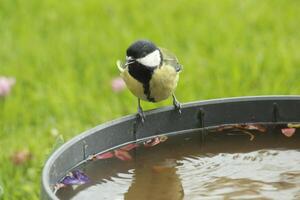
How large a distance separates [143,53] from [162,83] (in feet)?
0.59

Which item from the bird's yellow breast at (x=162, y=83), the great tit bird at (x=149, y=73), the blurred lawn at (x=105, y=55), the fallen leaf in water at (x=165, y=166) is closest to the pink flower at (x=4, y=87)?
the blurred lawn at (x=105, y=55)

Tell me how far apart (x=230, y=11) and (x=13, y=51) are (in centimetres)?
135

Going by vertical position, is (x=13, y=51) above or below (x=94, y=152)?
above

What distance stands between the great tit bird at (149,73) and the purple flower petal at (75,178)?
47 centimetres

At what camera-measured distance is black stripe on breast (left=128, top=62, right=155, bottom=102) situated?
244 centimetres

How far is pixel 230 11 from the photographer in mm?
4449

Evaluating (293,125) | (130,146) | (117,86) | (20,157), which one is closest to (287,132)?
(293,125)

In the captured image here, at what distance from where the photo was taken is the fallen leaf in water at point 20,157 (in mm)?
2898

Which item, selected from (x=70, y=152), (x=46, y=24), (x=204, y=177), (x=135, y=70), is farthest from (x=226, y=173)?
(x=46, y=24)

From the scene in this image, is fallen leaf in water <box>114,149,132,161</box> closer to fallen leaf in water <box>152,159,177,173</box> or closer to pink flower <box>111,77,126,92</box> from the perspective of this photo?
fallen leaf in water <box>152,159,177,173</box>

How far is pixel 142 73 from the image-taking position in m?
2.47

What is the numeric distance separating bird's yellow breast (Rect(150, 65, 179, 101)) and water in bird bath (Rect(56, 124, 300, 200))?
1.06ft

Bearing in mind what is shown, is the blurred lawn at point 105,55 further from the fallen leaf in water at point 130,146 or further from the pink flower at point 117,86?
the fallen leaf in water at point 130,146

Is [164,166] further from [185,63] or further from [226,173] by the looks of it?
[185,63]
